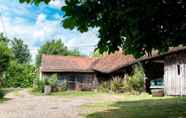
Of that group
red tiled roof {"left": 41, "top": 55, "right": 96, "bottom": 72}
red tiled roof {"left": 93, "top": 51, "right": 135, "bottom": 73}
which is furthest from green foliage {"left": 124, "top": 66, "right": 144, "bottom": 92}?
red tiled roof {"left": 41, "top": 55, "right": 96, "bottom": 72}

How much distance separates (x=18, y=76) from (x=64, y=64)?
40.5 ft

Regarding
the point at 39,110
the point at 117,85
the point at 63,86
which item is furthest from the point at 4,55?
the point at 39,110

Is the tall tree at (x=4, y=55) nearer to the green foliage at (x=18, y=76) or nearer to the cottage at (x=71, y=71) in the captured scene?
the cottage at (x=71, y=71)

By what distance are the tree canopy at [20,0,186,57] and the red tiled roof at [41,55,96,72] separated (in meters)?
37.0

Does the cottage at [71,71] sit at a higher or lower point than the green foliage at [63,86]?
higher

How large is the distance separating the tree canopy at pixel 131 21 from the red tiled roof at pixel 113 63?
26.3m

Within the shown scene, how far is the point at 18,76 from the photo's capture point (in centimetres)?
6012

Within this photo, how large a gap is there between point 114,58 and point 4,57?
40.3ft

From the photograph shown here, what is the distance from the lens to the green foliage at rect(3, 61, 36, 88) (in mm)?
59438

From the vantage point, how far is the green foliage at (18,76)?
195 feet

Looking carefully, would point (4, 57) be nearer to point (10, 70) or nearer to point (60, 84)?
point (60, 84)

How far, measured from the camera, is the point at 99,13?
403 inches

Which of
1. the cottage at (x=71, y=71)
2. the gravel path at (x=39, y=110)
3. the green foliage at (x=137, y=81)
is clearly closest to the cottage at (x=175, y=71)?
the green foliage at (x=137, y=81)

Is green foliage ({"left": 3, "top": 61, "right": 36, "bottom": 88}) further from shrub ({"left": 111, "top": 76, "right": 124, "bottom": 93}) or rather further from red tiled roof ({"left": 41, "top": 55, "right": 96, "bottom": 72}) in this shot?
shrub ({"left": 111, "top": 76, "right": 124, "bottom": 93})
